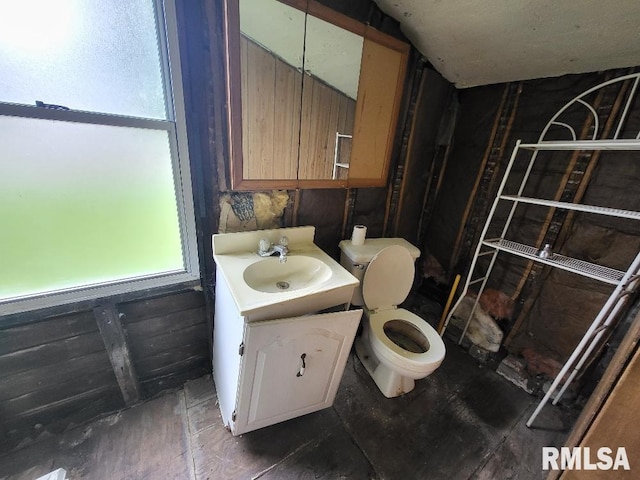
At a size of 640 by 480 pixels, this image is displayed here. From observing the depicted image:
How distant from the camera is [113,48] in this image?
960 millimetres

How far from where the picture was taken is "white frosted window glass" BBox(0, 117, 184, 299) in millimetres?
939

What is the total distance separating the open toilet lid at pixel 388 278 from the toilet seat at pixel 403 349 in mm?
80

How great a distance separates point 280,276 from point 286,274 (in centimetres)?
3

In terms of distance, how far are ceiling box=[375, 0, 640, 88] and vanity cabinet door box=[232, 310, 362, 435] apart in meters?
1.53

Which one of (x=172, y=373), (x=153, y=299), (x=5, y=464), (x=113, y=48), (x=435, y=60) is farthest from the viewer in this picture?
(x=435, y=60)

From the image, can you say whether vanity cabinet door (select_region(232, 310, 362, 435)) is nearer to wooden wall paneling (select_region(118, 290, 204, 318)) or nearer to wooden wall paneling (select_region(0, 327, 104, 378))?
wooden wall paneling (select_region(118, 290, 204, 318))

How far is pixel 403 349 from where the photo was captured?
1.51 m

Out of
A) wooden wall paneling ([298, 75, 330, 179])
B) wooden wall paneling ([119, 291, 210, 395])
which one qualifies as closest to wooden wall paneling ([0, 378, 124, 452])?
wooden wall paneling ([119, 291, 210, 395])

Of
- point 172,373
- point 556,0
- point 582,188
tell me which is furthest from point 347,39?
point 172,373

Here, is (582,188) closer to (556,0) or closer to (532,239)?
(532,239)

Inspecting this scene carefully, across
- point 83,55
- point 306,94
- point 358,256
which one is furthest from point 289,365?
point 83,55

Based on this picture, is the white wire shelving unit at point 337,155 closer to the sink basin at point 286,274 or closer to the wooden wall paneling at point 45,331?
the sink basin at point 286,274

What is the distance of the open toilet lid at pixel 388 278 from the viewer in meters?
1.55

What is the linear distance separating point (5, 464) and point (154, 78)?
182 centimetres
